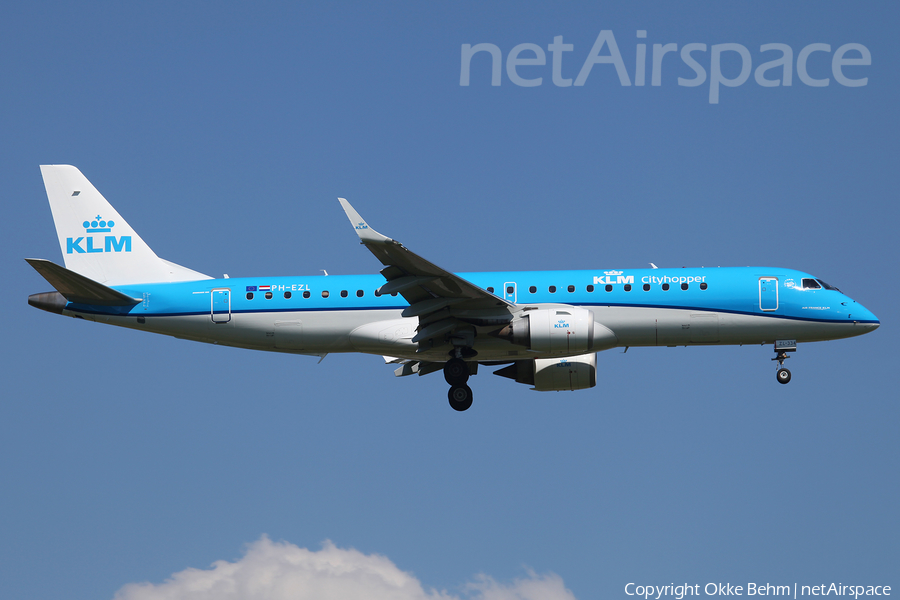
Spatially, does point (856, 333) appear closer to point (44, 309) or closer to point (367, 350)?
point (367, 350)

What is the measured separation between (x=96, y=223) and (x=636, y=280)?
2030 cm

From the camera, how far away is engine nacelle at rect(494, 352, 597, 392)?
35219mm

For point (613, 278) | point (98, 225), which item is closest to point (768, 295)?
point (613, 278)

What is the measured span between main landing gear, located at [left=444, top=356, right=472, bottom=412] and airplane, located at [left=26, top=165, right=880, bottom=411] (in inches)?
1.4

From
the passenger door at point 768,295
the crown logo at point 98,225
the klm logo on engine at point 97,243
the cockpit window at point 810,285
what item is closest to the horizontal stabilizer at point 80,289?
the klm logo on engine at point 97,243

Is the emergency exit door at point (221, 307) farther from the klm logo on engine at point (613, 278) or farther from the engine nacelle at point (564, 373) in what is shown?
the klm logo on engine at point (613, 278)

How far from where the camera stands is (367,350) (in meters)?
33.7

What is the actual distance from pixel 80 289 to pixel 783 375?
24.6 metres

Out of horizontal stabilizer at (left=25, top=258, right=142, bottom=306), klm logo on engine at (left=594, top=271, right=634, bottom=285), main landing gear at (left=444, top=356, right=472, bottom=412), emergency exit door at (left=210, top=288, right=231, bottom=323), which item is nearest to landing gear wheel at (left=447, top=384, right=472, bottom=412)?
main landing gear at (left=444, top=356, right=472, bottom=412)

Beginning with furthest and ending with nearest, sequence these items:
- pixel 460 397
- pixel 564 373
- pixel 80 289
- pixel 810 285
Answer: pixel 564 373 < pixel 460 397 < pixel 810 285 < pixel 80 289

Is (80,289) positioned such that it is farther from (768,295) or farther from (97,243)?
(768,295)

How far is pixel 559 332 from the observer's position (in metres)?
31.3

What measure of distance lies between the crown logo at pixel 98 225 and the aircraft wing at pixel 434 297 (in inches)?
470

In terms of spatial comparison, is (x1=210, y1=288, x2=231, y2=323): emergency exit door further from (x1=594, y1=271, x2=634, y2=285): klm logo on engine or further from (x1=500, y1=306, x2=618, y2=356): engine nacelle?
(x1=594, y1=271, x2=634, y2=285): klm logo on engine
